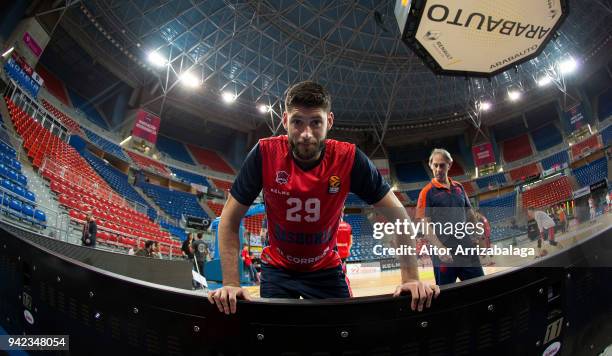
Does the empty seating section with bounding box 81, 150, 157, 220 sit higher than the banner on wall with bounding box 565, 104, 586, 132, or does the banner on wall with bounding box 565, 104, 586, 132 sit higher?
Result: the banner on wall with bounding box 565, 104, 586, 132

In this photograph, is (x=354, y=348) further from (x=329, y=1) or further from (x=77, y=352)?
(x=329, y=1)

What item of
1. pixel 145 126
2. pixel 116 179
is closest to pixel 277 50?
pixel 145 126

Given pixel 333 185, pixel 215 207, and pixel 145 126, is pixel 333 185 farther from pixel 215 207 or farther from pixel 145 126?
pixel 145 126

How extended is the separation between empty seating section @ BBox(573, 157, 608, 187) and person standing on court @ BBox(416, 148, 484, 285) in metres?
21.1

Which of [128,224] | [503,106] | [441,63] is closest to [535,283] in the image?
[441,63]

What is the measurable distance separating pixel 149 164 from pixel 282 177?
2133 centimetres

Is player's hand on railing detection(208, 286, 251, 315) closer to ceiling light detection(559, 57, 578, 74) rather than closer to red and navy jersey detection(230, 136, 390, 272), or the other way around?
red and navy jersey detection(230, 136, 390, 272)

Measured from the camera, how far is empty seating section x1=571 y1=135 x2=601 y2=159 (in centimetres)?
2013

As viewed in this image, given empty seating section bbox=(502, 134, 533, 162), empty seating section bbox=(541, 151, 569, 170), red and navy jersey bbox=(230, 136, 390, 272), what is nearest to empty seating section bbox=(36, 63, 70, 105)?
red and navy jersey bbox=(230, 136, 390, 272)

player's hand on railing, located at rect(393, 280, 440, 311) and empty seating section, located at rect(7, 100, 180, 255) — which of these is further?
empty seating section, located at rect(7, 100, 180, 255)

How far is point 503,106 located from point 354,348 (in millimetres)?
29514

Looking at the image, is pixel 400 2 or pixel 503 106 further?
pixel 503 106

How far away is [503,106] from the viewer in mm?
24859

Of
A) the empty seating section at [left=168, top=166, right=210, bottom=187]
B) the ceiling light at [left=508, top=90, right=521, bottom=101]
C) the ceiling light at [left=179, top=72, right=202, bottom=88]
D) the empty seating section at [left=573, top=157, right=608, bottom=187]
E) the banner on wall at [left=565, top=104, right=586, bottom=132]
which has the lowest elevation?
the empty seating section at [left=573, top=157, right=608, bottom=187]
